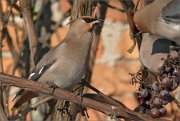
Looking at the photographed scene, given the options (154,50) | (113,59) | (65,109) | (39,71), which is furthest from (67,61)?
(113,59)

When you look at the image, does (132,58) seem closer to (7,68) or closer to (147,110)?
(7,68)

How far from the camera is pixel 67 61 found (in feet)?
6.59

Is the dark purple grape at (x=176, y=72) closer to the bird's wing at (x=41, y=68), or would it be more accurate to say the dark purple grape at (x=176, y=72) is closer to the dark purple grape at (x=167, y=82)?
the dark purple grape at (x=167, y=82)

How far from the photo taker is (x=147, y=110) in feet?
4.75

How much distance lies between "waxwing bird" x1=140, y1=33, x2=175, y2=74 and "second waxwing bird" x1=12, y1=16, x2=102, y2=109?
1.31ft

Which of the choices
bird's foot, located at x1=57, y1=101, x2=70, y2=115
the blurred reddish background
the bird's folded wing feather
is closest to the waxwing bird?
bird's foot, located at x1=57, y1=101, x2=70, y2=115

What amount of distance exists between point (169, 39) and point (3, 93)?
2.67 feet

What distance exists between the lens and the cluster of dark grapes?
1.31 metres

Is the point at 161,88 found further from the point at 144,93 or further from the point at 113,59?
the point at 113,59

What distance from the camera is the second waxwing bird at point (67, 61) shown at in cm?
195

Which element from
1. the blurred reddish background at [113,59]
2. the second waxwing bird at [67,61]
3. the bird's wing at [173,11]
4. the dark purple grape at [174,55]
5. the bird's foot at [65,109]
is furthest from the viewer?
the blurred reddish background at [113,59]

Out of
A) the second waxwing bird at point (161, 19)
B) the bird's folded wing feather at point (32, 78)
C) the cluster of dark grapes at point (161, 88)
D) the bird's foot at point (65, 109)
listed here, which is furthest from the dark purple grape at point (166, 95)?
the bird's folded wing feather at point (32, 78)

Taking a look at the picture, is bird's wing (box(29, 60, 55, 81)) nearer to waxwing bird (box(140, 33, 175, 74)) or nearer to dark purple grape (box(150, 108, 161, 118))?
waxwing bird (box(140, 33, 175, 74))

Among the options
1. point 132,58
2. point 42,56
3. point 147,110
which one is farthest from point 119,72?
point 147,110
